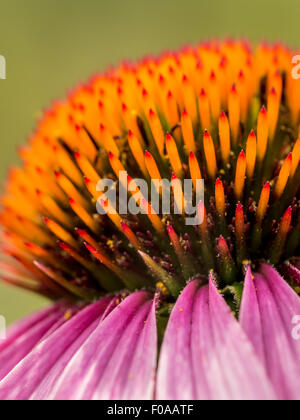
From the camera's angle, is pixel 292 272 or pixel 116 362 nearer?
pixel 116 362

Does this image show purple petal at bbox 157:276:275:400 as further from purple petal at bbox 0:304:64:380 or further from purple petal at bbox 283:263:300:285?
purple petal at bbox 0:304:64:380

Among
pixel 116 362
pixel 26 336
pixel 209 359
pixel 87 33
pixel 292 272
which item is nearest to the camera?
pixel 209 359

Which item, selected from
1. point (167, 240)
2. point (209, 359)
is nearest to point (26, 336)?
point (167, 240)

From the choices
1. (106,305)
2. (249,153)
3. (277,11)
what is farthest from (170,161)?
(277,11)

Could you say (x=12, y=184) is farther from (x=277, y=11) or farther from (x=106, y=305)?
(x=277, y=11)

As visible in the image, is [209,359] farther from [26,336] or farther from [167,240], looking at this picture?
[26,336]

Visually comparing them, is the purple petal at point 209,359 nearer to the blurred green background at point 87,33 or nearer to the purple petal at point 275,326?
the purple petal at point 275,326
